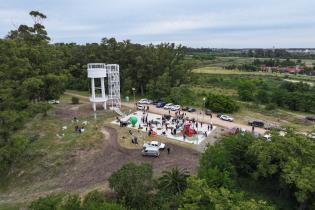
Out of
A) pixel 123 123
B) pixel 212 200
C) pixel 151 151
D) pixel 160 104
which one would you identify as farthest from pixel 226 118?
pixel 212 200

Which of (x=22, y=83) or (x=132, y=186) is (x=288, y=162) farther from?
(x=22, y=83)

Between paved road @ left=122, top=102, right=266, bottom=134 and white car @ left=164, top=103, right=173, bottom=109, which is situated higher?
white car @ left=164, top=103, right=173, bottom=109

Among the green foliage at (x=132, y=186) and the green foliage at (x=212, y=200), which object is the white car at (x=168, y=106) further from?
the green foliage at (x=212, y=200)

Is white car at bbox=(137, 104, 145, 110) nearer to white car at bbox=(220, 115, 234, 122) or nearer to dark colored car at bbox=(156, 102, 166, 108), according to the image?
dark colored car at bbox=(156, 102, 166, 108)

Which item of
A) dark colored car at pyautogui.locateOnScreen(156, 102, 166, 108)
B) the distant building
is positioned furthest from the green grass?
the distant building

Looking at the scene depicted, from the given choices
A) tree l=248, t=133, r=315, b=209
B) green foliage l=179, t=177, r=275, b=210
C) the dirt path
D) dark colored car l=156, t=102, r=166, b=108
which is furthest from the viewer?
dark colored car l=156, t=102, r=166, b=108

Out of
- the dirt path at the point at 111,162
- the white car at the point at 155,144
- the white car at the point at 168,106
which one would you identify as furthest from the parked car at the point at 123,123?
the white car at the point at 168,106

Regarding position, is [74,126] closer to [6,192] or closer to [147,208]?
[6,192]
